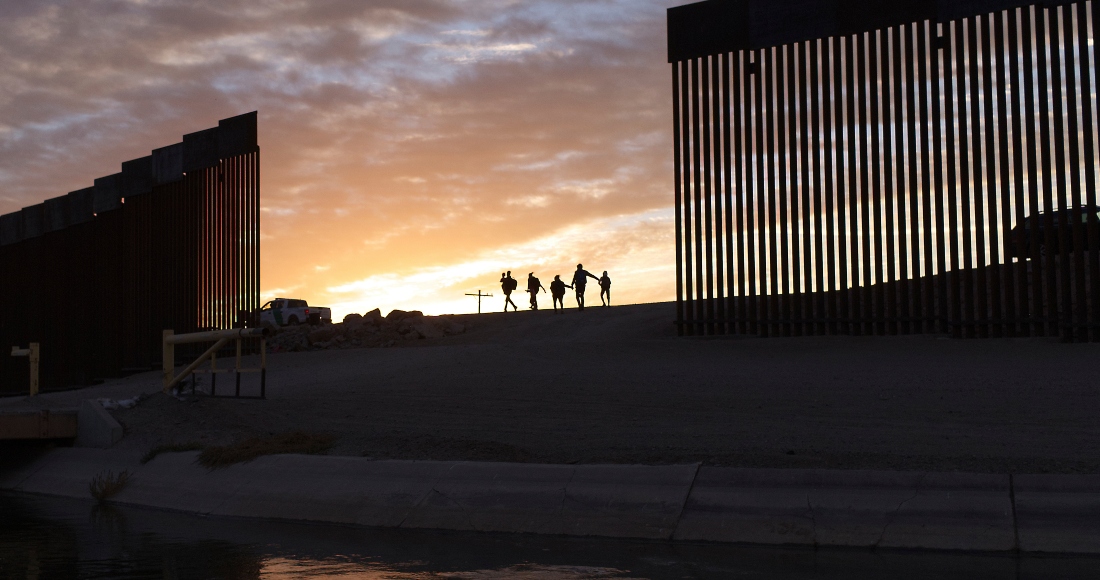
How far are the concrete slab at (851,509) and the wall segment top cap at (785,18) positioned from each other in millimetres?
11494

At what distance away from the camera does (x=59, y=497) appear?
14320 mm

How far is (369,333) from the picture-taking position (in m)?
27.9

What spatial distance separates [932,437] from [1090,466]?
1.87 metres

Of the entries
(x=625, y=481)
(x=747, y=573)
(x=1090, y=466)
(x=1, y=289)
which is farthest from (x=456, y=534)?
(x=1, y=289)

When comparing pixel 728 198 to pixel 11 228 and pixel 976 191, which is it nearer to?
pixel 976 191

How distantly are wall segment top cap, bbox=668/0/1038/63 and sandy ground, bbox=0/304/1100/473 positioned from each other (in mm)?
5576

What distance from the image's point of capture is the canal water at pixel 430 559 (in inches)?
311

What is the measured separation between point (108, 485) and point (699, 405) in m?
7.63

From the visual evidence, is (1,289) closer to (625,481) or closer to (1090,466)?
(625,481)

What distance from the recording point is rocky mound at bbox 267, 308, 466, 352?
1060 inches

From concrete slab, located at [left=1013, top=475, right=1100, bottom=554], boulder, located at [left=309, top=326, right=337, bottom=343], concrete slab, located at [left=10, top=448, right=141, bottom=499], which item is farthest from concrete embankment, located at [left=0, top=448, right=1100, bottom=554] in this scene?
boulder, located at [left=309, top=326, right=337, bottom=343]

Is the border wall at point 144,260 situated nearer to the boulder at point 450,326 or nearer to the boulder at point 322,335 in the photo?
the boulder at point 322,335

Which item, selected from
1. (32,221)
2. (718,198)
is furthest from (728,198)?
(32,221)

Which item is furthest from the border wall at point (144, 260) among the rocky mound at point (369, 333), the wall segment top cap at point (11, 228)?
the rocky mound at point (369, 333)
